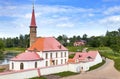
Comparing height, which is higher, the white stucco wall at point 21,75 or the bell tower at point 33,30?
the bell tower at point 33,30

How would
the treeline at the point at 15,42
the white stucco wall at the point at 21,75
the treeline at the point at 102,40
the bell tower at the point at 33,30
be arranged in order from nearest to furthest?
the white stucco wall at the point at 21,75
the bell tower at the point at 33,30
the treeline at the point at 102,40
the treeline at the point at 15,42

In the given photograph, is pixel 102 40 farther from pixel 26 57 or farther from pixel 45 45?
pixel 26 57

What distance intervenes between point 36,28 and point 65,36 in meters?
118

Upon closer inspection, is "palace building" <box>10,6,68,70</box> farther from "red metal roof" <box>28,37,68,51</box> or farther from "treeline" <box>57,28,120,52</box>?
"treeline" <box>57,28,120,52</box>

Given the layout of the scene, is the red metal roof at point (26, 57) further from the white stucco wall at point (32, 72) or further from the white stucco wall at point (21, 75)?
the white stucco wall at point (21, 75)

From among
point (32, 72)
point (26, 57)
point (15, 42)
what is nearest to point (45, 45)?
point (26, 57)

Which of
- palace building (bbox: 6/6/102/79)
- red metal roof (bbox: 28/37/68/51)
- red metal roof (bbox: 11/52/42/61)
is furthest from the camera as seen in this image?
red metal roof (bbox: 28/37/68/51)

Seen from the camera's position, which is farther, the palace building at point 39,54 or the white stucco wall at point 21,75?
the palace building at point 39,54

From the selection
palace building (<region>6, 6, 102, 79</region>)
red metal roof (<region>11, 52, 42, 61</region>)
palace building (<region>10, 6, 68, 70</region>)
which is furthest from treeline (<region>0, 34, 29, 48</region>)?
red metal roof (<region>11, 52, 42, 61</region>)

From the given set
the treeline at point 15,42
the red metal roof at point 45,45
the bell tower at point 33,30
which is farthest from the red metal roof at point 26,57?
the treeline at point 15,42

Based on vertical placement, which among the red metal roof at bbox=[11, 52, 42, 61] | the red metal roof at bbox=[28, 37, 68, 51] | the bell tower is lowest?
the red metal roof at bbox=[11, 52, 42, 61]

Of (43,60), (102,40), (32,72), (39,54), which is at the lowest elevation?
(32,72)

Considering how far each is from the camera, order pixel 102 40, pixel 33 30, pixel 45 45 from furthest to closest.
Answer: pixel 102 40, pixel 33 30, pixel 45 45

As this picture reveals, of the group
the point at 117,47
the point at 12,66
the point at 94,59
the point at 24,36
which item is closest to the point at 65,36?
the point at 24,36
